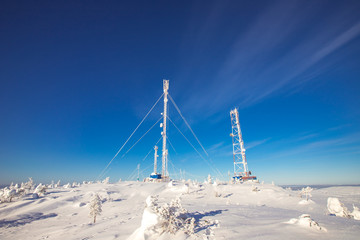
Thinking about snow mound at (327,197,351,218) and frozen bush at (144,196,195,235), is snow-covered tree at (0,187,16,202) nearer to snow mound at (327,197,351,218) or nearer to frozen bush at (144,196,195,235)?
frozen bush at (144,196,195,235)

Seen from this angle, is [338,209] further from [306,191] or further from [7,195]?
[7,195]

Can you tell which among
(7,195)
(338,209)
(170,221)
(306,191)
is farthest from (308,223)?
(7,195)

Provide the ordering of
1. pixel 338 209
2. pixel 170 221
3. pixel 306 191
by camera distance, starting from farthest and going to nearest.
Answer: pixel 306 191
pixel 338 209
pixel 170 221

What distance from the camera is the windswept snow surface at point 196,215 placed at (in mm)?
8055

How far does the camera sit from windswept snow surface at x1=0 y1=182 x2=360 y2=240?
8055mm

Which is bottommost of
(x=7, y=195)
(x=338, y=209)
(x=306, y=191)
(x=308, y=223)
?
(x=7, y=195)

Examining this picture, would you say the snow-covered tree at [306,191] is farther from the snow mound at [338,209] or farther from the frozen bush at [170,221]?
the frozen bush at [170,221]

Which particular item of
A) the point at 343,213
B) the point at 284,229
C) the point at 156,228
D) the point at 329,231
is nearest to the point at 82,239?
the point at 156,228

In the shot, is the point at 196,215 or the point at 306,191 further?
the point at 306,191

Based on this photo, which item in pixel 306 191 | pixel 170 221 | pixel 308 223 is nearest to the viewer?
pixel 308 223

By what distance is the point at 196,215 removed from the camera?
11625mm

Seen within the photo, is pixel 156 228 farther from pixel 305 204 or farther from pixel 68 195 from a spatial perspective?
pixel 68 195

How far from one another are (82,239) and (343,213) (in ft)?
67.1

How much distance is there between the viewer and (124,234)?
1084 centimetres
